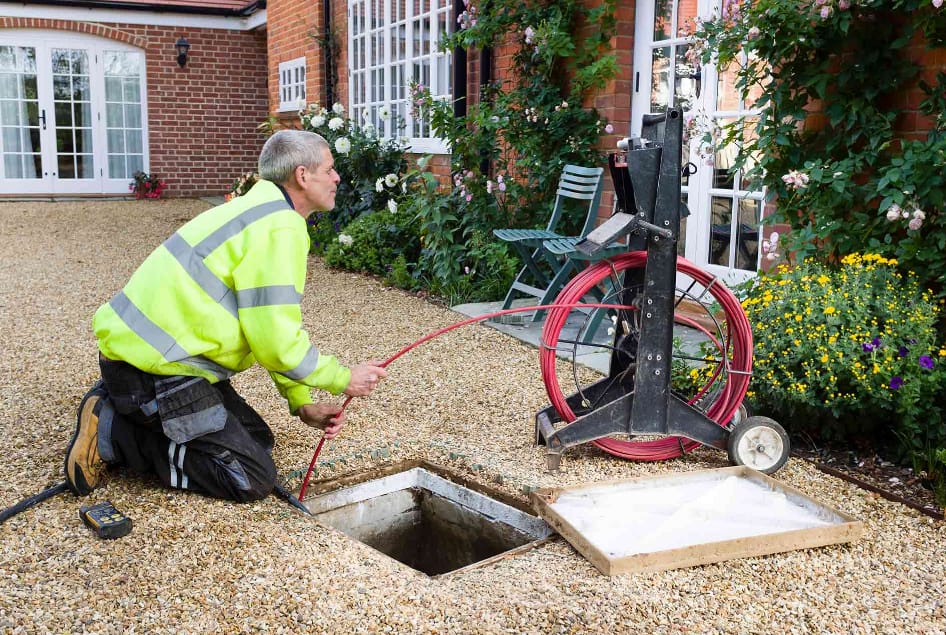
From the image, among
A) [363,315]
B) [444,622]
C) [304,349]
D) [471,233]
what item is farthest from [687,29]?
[444,622]

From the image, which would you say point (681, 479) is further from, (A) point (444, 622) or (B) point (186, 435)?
(B) point (186, 435)

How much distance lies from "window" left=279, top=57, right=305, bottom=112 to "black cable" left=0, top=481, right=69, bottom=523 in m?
9.88

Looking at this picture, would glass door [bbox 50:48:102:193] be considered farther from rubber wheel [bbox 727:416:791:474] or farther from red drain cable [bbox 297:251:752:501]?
rubber wheel [bbox 727:416:791:474]

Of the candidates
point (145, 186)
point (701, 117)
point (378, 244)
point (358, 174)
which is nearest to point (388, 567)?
point (701, 117)

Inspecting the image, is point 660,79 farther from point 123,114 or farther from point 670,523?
point 123,114

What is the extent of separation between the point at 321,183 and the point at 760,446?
6.07 feet

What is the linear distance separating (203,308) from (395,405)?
159 centimetres

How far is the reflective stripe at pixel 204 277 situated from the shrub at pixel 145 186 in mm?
13118

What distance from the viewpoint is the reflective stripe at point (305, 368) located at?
2.85 metres

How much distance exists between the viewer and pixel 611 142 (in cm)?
629

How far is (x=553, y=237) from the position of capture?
588cm

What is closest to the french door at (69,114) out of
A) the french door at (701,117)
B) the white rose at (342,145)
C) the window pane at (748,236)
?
the white rose at (342,145)

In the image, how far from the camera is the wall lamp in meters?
14.9

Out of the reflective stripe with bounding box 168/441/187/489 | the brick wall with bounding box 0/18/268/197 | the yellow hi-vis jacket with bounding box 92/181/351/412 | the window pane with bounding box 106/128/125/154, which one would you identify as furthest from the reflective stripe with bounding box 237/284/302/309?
the window pane with bounding box 106/128/125/154
